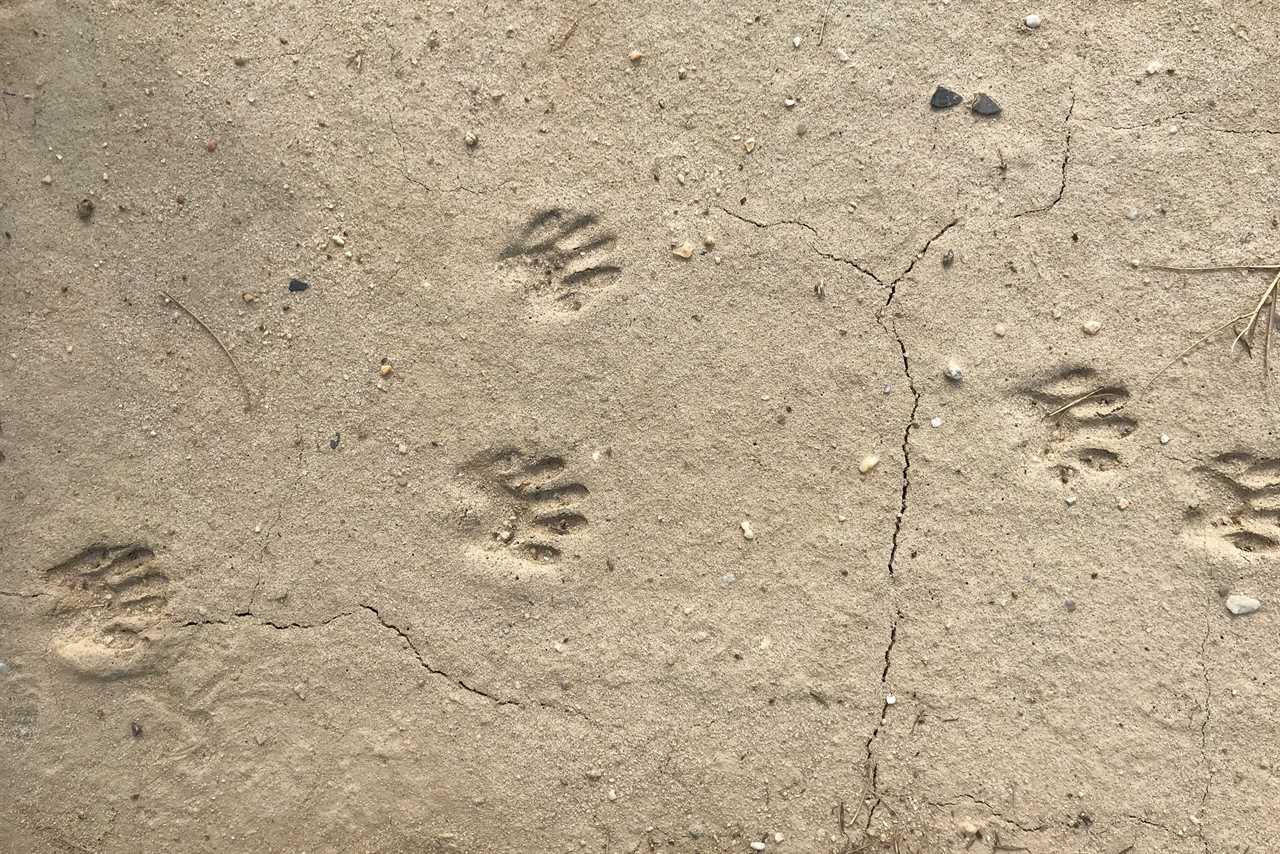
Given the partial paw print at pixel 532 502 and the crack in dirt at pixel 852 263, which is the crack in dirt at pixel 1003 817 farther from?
the crack in dirt at pixel 852 263

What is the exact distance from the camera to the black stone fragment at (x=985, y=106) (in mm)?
2145

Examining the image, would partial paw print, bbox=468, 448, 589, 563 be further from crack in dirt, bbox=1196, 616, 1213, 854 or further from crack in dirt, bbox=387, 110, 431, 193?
crack in dirt, bbox=1196, 616, 1213, 854

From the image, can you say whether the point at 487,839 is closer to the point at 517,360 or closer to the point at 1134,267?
the point at 517,360

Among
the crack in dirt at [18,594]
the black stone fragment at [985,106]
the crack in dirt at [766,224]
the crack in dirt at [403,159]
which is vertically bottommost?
the crack in dirt at [18,594]

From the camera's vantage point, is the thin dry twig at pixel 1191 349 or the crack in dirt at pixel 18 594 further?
the crack in dirt at pixel 18 594

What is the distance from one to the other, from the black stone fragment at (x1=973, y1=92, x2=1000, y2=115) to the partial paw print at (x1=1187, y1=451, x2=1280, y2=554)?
113 centimetres

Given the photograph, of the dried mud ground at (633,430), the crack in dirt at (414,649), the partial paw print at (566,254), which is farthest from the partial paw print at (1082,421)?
the crack in dirt at (414,649)

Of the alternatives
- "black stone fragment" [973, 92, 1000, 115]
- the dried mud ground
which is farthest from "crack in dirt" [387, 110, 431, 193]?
"black stone fragment" [973, 92, 1000, 115]

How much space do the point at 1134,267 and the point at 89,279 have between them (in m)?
2.91

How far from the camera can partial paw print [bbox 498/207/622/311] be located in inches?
87.1

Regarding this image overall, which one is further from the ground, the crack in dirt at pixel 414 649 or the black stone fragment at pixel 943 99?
the black stone fragment at pixel 943 99

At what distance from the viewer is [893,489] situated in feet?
7.19

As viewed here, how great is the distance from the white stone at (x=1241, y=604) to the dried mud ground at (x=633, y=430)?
0.09ft

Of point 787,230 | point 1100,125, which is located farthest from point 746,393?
point 1100,125
